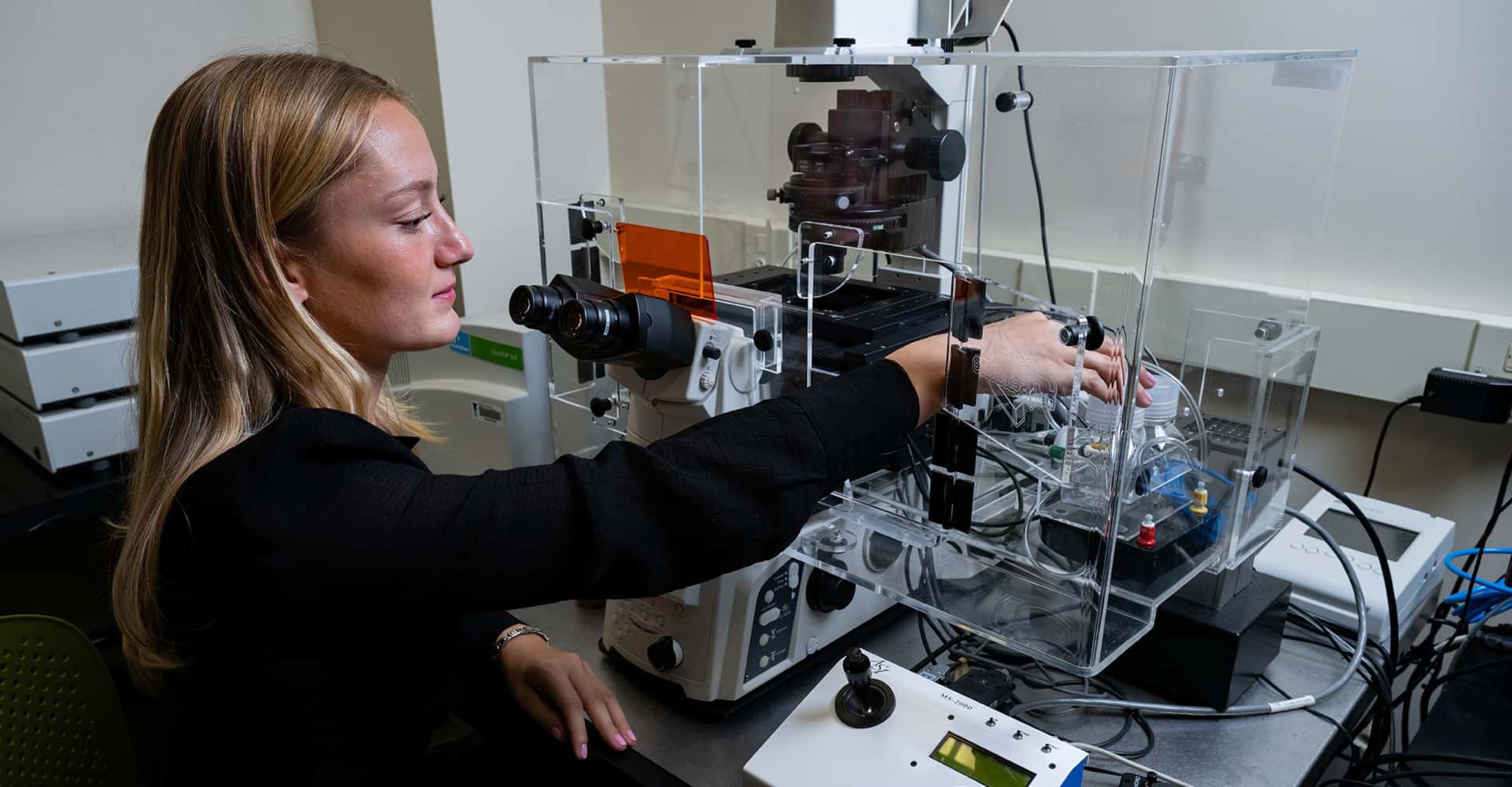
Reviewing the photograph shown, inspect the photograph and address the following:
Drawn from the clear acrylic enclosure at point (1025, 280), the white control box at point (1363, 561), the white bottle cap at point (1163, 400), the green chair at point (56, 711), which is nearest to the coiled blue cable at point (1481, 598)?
the white control box at point (1363, 561)

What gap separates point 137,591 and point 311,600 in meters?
0.25

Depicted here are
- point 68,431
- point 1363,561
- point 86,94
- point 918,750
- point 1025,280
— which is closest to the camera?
point 918,750

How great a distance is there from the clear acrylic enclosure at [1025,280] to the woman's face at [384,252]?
198mm

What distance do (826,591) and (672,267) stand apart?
389 millimetres

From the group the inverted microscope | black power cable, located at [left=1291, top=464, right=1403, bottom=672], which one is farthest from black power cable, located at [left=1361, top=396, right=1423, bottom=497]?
the inverted microscope

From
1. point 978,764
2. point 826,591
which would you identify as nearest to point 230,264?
point 826,591

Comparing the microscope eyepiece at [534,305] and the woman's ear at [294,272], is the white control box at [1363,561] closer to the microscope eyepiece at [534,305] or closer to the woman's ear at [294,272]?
the microscope eyepiece at [534,305]

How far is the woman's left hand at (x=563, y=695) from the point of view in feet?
3.11

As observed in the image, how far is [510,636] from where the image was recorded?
42.6 inches

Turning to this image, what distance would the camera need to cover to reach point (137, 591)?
2.71ft

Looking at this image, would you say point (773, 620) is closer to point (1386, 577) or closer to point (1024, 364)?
point (1024, 364)

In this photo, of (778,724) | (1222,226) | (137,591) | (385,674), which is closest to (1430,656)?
(1222,226)

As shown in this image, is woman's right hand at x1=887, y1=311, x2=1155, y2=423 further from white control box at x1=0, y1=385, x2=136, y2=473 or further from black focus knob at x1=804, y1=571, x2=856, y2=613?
white control box at x1=0, y1=385, x2=136, y2=473

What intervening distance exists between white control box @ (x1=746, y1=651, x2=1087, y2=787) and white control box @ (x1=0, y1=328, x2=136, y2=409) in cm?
120
